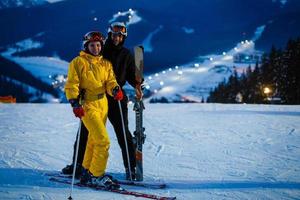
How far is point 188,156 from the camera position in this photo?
7.70m

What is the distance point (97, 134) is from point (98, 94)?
20.9 inches

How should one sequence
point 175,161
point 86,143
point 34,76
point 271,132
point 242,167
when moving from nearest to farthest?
1. point 86,143
2. point 242,167
3. point 175,161
4. point 271,132
5. point 34,76

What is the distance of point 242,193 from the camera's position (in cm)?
521

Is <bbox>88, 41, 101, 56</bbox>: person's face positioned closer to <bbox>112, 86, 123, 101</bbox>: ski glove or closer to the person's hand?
<bbox>112, 86, 123, 101</bbox>: ski glove

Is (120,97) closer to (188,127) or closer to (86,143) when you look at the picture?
(86,143)

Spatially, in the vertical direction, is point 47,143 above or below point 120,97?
below

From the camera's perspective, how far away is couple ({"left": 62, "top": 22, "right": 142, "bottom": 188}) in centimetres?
520

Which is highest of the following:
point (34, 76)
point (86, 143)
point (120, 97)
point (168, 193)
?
point (34, 76)

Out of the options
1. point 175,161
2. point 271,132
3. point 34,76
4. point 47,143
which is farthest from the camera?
point 34,76

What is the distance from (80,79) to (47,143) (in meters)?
4.00

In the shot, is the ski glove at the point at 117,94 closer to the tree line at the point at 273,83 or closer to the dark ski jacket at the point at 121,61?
the dark ski jacket at the point at 121,61

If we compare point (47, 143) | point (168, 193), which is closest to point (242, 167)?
point (168, 193)

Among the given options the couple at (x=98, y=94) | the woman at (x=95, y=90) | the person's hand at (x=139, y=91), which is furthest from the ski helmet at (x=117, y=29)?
the person's hand at (x=139, y=91)

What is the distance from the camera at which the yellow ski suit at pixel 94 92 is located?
→ 204 inches
